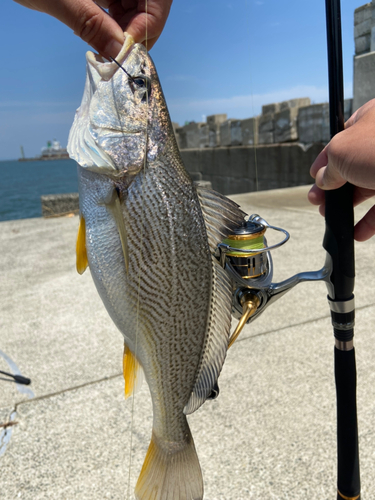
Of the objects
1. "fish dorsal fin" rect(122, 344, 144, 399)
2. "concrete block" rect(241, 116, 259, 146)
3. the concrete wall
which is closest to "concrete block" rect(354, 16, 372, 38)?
the concrete wall

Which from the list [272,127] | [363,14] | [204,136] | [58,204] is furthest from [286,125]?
[58,204]

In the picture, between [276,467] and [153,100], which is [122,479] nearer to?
[276,467]

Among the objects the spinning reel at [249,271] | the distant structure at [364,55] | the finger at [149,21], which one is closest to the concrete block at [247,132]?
the distant structure at [364,55]

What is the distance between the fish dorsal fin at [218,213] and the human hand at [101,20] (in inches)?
22.2

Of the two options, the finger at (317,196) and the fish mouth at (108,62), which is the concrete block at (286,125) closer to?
the finger at (317,196)

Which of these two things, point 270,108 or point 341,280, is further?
point 270,108

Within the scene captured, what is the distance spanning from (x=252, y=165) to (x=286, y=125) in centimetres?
234

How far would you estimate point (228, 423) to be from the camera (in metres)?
2.00

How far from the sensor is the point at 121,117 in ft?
3.87

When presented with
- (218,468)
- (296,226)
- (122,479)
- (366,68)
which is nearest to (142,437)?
(122,479)

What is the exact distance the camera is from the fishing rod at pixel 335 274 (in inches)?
43.3

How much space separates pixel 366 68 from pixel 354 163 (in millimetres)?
7453

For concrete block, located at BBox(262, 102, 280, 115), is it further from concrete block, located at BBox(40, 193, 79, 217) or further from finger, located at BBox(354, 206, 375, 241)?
finger, located at BBox(354, 206, 375, 241)

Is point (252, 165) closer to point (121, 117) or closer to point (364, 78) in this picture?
point (364, 78)
